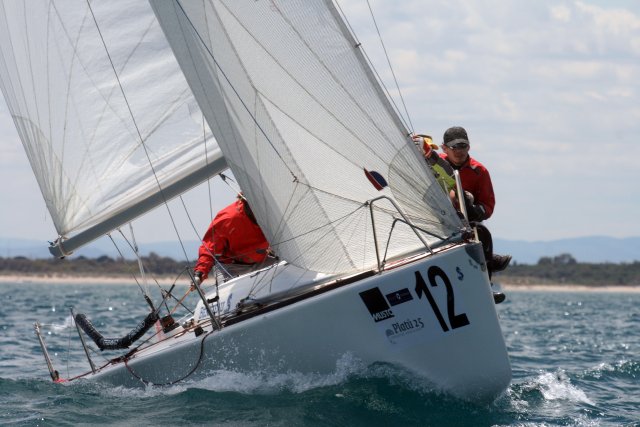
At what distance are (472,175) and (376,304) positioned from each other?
1810 millimetres

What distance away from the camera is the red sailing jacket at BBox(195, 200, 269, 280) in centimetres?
1042

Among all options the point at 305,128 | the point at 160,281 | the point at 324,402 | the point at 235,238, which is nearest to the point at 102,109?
the point at 235,238

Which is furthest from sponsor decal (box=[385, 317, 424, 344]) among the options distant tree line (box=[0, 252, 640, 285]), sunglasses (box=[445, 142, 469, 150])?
distant tree line (box=[0, 252, 640, 285])

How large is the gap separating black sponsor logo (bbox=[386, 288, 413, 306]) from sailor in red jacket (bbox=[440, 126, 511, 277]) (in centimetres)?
136

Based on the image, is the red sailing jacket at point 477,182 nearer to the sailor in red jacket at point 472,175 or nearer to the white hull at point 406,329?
the sailor in red jacket at point 472,175

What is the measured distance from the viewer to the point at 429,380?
8047 mm

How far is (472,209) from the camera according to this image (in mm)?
8875

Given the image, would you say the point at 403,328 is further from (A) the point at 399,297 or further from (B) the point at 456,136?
(B) the point at 456,136

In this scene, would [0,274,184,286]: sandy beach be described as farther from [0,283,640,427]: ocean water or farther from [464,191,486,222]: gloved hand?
[464,191,486,222]: gloved hand

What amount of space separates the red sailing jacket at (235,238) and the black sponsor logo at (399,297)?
8.97 feet

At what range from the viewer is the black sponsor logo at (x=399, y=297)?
7.93 m

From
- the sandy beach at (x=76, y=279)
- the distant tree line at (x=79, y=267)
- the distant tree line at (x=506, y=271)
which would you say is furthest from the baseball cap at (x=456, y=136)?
the distant tree line at (x=506, y=271)

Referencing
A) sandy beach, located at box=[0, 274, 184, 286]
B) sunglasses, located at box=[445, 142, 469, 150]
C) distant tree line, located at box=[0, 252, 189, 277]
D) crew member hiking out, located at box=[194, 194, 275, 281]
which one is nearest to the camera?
sunglasses, located at box=[445, 142, 469, 150]

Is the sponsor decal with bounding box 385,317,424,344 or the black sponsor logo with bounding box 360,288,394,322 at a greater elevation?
the black sponsor logo with bounding box 360,288,394,322
